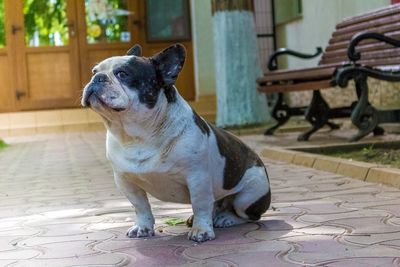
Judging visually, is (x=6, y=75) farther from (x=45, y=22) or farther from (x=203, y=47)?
(x=203, y=47)

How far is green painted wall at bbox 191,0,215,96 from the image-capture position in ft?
38.2

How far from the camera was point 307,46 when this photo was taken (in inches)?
407

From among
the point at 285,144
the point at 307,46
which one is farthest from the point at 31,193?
the point at 307,46

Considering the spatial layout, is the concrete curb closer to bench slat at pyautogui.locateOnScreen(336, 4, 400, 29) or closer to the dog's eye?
bench slat at pyautogui.locateOnScreen(336, 4, 400, 29)

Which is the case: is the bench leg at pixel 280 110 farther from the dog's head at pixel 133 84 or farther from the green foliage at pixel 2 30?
the green foliage at pixel 2 30

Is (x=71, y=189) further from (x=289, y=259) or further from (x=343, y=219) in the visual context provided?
(x=289, y=259)

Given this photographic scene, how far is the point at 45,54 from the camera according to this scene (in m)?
12.0

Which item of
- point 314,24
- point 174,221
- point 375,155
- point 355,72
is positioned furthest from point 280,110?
point 174,221

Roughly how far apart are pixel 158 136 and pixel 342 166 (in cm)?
225

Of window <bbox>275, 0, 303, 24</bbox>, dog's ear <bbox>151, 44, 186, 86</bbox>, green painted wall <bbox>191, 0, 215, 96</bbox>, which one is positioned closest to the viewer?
dog's ear <bbox>151, 44, 186, 86</bbox>

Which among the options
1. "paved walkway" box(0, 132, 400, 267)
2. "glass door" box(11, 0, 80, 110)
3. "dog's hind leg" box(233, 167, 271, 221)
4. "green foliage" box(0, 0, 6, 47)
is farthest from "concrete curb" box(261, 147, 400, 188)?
"green foliage" box(0, 0, 6, 47)

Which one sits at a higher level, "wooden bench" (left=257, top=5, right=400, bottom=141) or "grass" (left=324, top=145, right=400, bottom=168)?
"wooden bench" (left=257, top=5, right=400, bottom=141)

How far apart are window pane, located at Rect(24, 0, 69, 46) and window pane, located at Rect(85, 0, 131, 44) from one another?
0.46m

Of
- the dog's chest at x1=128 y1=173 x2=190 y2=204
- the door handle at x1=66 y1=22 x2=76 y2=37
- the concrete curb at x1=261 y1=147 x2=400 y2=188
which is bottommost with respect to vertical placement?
the concrete curb at x1=261 y1=147 x2=400 y2=188
